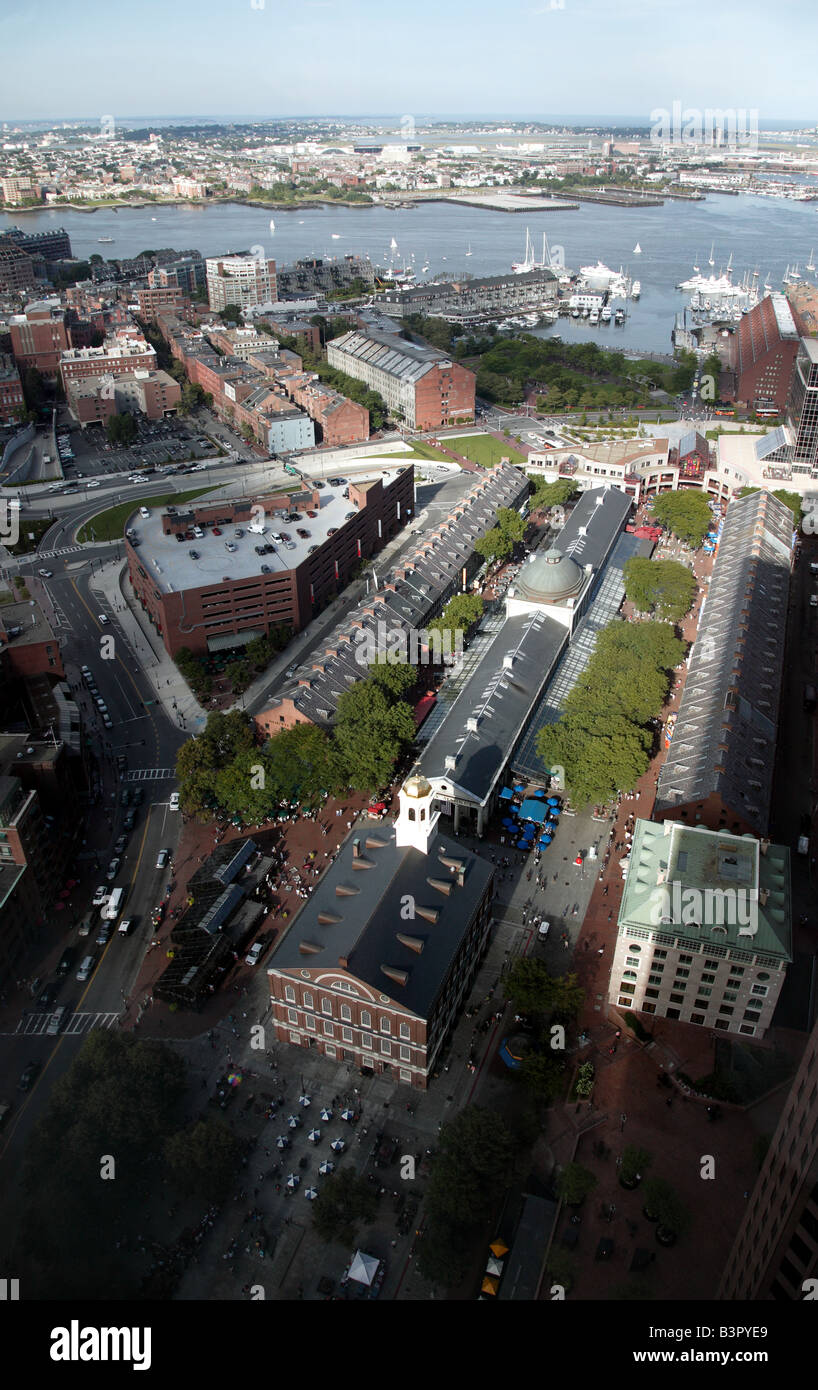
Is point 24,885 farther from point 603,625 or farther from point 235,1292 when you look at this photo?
point 603,625

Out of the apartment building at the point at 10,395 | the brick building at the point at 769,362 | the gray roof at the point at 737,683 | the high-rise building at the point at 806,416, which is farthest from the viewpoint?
the brick building at the point at 769,362

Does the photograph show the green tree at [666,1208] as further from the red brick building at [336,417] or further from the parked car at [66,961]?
the red brick building at [336,417]

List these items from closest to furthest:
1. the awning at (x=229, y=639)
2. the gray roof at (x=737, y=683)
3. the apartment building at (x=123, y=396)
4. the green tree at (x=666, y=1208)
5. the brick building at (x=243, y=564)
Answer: the green tree at (x=666, y=1208), the gray roof at (x=737, y=683), the brick building at (x=243, y=564), the awning at (x=229, y=639), the apartment building at (x=123, y=396)

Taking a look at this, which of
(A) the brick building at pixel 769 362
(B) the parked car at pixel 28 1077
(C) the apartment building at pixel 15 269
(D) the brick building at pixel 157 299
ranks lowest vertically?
(B) the parked car at pixel 28 1077

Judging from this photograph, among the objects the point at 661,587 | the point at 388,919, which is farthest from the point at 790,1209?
the point at 661,587

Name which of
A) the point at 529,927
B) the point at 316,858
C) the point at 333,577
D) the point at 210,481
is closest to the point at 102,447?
the point at 210,481

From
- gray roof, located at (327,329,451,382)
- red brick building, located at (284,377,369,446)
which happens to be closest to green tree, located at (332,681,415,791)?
red brick building, located at (284,377,369,446)

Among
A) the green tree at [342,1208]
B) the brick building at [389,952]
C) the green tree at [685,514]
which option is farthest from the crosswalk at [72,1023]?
the green tree at [685,514]
